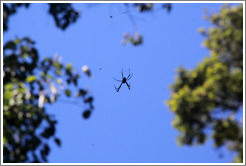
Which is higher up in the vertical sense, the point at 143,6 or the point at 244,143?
the point at 143,6

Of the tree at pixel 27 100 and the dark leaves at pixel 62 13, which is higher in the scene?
the dark leaves at pixel 62 13

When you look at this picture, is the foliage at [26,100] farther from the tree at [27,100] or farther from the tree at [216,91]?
the tree at [216,91]

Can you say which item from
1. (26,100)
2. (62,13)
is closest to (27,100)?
(26,100)

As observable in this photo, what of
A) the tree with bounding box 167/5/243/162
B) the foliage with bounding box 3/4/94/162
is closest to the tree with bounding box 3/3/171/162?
the foliage with bounding box 3/4/94/162

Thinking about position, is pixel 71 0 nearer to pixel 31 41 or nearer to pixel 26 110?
pixel 31 41

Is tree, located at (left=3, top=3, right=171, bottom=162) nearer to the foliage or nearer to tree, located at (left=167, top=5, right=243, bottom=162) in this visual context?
the foliage

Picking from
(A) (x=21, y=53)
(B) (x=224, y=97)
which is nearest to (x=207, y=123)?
(B) (x=224, y=97)

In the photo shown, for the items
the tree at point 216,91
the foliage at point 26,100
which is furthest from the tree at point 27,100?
the tree at point 216,91

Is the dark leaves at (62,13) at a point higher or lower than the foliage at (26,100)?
higher
